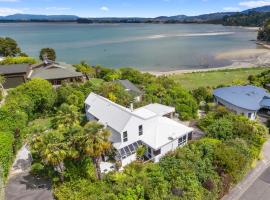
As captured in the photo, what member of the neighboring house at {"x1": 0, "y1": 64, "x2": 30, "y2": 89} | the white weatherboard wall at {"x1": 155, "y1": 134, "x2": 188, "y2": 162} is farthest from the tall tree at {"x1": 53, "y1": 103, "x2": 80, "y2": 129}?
the neighboring house at {"x1": 0, "y1": 64, "x2": 30, "y2": 89}

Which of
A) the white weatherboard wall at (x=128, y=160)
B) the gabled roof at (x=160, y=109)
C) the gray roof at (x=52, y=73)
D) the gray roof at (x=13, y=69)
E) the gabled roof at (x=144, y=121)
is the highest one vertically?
the gray roof at (x=13, y=69)

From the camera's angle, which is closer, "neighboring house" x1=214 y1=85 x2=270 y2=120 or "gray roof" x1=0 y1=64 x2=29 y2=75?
"neighboring house" x1=214 y1=85 x2=270 y2=120

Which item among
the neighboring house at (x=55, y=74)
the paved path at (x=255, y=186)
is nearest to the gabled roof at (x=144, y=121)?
the paved path at (x=255, y=186)

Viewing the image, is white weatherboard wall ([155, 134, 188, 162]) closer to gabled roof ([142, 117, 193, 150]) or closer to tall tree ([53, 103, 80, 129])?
gabled roof ([142, 117, 193, 150])

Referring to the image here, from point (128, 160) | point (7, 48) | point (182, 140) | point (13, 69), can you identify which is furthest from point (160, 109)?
point (7, 48)

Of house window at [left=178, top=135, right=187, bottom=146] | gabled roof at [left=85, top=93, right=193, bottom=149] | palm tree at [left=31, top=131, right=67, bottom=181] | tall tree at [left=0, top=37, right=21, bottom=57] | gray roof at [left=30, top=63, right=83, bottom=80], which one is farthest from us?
tall tree at [left=0, top=37, right=21, bottom=57]

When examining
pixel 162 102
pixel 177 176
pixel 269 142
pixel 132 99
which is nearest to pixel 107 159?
pixel 177 176

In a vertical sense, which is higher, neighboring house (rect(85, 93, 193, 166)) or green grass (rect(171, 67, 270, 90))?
neighboring house (rect(85, 93, 193, 166))

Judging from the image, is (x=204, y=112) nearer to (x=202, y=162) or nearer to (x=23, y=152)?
(x=202, y=162)

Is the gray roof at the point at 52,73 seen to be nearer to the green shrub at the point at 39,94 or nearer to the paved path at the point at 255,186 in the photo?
the green shrub at the point at 39,94
